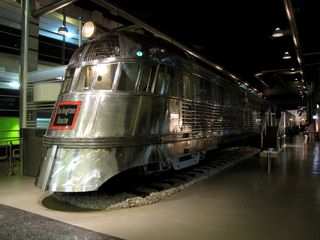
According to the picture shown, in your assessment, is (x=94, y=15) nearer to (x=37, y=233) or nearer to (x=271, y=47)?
(x=271, y=47)

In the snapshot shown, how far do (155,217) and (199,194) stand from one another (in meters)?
1.71

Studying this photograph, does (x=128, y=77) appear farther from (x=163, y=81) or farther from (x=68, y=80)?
(x=68, y=80)

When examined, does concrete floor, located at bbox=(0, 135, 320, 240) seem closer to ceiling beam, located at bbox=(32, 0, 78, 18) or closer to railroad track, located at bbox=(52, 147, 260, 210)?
railroad track, located at bbox=(52, 147, 260, 210)

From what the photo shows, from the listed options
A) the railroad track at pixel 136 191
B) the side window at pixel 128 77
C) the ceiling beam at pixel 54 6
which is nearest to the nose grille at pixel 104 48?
the side window at pixel 128 77

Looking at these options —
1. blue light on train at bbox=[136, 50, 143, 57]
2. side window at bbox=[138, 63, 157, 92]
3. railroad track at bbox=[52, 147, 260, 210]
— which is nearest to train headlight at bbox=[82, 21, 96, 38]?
blue light on train at bbox=[136, 50, 143, 57]

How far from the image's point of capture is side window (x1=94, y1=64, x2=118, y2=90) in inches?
227

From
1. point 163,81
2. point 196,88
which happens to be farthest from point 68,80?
point 196,88

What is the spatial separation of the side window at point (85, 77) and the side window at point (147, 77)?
3.19 ft

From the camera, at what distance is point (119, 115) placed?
5.52 metres

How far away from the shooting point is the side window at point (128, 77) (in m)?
5.72

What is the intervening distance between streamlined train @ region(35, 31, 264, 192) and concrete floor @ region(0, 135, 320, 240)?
639 mm

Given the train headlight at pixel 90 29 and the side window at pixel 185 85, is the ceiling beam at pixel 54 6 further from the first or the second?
the side window at pixel 185 85

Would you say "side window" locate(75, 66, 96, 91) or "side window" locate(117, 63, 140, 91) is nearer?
"side window" locate(117, 63, 140, 91)

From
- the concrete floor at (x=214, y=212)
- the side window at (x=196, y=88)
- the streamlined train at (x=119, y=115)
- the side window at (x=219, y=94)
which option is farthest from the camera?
the side window at (x=219, y=94)
